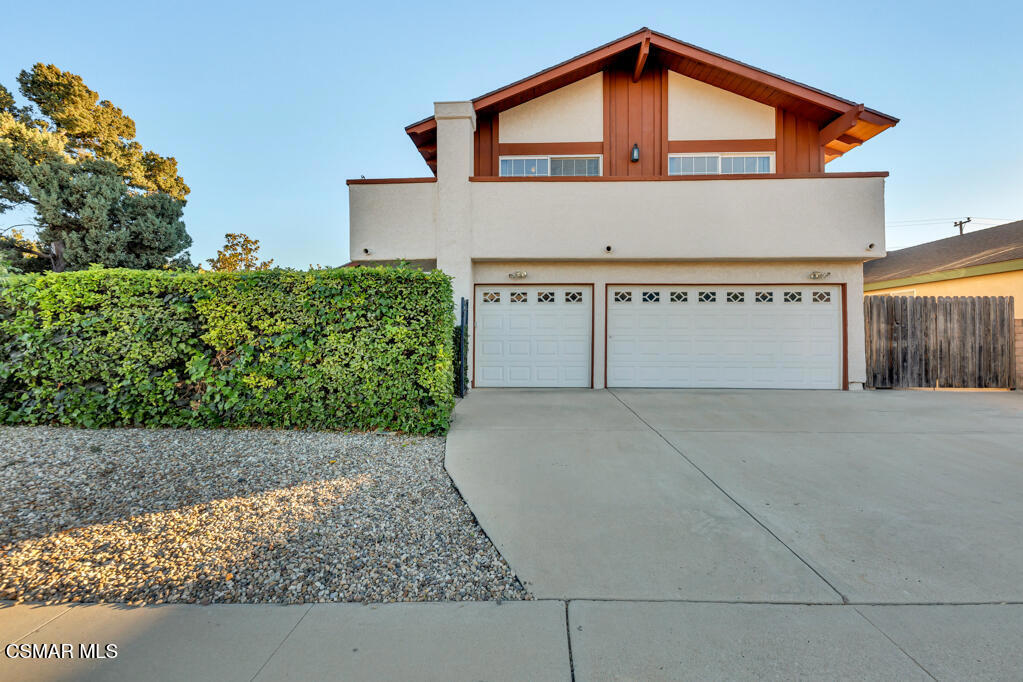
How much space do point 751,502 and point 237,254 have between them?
25.9 meters

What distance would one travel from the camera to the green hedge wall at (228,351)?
516 centimetres

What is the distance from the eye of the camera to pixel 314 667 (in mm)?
1769

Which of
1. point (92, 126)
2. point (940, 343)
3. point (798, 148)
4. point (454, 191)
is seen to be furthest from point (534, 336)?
point (92, 126)

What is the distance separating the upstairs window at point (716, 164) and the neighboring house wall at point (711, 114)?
0.41 metres

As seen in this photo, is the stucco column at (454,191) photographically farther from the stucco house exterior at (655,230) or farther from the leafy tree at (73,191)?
the leafy tree at (73,191)

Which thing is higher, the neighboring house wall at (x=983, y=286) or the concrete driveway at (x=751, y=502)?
the neighboring house wall at (x=983, y=286)

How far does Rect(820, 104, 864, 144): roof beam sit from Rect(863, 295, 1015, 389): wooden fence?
346 cm

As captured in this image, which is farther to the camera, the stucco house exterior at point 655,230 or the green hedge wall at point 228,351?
the stucco house exterior at point 655,230

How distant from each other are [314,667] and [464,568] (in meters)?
0.89

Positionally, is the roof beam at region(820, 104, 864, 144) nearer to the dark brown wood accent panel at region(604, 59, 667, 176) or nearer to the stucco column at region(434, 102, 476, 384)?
the dark brown wood accent panel at region(604, 59, 667, 176)

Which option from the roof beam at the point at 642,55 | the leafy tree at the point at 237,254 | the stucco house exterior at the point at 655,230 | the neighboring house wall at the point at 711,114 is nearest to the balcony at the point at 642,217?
the stucco house exterior at the point at 655,230

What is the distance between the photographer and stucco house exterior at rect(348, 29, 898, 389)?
859cm

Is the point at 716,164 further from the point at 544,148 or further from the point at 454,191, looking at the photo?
the point at 454,191

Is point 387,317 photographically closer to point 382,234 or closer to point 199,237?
point 382,234
